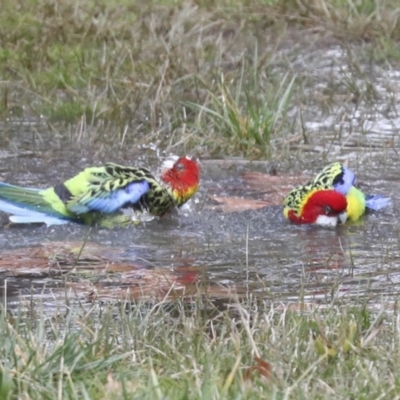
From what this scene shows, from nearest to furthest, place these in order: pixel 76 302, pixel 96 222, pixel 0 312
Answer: pixel 0 312, pixel 76 302, pixel 96 222

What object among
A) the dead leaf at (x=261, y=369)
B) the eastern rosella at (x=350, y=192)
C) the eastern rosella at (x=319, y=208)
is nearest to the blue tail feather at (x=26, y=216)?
the eastern rosella at (x=319, y=208)

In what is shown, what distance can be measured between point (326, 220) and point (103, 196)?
1.25 meters

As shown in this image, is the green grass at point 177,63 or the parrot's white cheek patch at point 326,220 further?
the green grass at point 177,63

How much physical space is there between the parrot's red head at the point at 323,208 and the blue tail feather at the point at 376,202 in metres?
0.23

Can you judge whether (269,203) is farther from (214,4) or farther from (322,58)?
(214,4)

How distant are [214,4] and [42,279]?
650 cm

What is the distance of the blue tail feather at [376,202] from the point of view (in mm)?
6982

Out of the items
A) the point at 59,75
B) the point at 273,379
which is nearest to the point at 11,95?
the point at 59,75

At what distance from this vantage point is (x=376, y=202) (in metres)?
6.99

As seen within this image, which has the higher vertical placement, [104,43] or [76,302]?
[76,302]

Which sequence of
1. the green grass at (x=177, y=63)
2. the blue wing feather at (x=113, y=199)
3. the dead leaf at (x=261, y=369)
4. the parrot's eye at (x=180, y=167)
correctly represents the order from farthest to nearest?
the green grass at (x=177, y=63)
the parrot's eye at (x=180, y=167)
the blue wing feather at (x=113, y=199)
the dead leaf at (x=261, y=369)

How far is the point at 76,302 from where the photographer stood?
15.8 ft

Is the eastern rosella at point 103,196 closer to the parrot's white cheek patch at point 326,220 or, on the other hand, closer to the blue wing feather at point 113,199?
the blue wing feather at point 113,199

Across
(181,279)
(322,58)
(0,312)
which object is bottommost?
(322,58)
